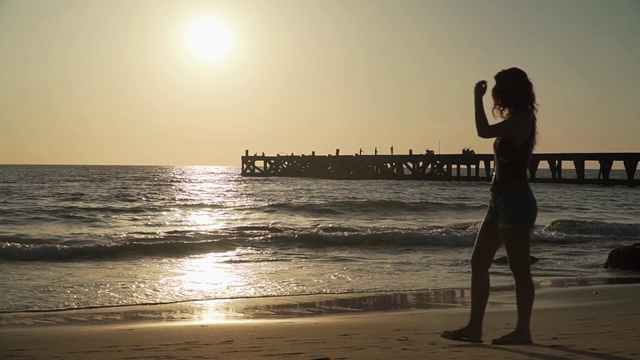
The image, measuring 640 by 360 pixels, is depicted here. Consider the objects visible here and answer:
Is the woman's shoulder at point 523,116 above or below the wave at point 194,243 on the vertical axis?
above

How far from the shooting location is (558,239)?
16.7 m

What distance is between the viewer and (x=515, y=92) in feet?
14.6

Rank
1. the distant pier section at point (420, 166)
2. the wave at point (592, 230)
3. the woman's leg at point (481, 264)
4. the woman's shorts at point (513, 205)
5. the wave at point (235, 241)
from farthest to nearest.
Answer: the distant pier section at point (420, 166) → the wave at point (592, 230) → the wave at point (235, 241) → the woman's leg at point (481, 264) → the woman's shorts at point (513, 205)

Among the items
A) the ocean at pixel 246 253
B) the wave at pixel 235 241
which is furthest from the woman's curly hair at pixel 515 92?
the wave at pixel 235 241

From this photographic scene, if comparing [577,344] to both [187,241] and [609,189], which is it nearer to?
[187,241]

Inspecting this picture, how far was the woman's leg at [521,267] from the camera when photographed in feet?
14.5

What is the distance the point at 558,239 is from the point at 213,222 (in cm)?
973

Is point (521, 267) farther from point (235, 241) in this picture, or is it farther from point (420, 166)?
point (420, 166)

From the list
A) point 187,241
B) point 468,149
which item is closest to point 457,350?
point 187,241

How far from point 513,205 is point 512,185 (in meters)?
0.12

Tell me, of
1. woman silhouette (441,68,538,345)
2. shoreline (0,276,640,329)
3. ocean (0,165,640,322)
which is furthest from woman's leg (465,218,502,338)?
ocean (0,165,640,322)

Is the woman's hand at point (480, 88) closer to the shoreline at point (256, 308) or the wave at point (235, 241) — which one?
the shoreline at point (256, 308)

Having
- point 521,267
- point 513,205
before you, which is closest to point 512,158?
point 513,205

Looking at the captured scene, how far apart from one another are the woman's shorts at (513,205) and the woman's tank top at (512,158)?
0.04 meters
